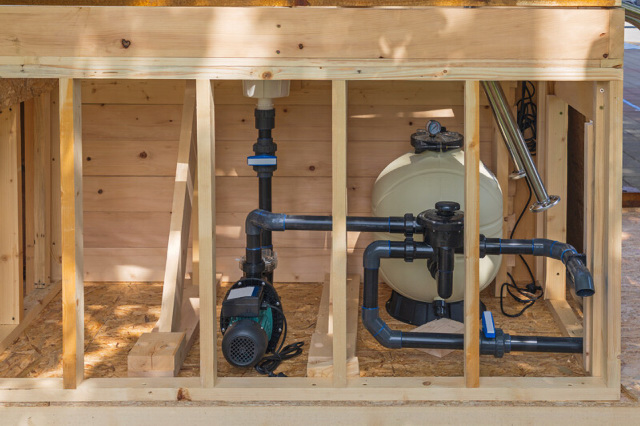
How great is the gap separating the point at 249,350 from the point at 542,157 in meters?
1.68

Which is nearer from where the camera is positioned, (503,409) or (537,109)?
(503,409)

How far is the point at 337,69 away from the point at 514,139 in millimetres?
1042

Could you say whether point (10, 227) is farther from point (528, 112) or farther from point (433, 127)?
point (528, 112)

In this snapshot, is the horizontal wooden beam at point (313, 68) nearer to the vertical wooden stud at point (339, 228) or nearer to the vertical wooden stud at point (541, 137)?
the vertical wooden stud at point (339, 228)

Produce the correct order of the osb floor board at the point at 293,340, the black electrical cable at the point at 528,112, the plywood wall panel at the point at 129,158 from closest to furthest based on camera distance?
the osb floor board at the point at 293,340 < the black electrical cable at the point at 528,112 < the plywood wall panel at the point at 129,158

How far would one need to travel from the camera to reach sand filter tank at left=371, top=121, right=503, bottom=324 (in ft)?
12.6

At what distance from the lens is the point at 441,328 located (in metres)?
3.73

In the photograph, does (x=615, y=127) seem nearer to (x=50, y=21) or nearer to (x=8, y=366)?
(x=50, y=21)

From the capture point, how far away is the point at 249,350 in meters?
3.43

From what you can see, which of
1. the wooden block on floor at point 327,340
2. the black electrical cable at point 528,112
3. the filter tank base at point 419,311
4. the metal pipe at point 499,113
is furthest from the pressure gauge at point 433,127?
the wooden block on floor at point 327,340

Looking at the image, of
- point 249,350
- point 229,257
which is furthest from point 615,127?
point 229,257

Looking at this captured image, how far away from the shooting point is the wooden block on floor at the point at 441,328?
363 centimetres

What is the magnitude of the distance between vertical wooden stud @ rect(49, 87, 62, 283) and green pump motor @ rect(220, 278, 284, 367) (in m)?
1.29

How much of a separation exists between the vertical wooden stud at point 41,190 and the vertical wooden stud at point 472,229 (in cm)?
213
